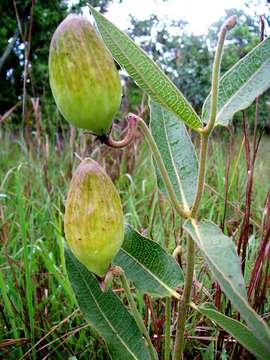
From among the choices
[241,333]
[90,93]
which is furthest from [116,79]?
[241,333]

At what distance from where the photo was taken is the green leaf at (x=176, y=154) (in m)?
0.66

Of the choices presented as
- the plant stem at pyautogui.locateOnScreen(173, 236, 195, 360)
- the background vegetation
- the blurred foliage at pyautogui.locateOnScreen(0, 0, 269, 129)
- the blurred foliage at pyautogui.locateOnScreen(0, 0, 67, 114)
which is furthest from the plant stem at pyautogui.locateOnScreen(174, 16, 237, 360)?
the blurred foliage at pyautogui.locateOnScreen(0, 0, 67, 114)

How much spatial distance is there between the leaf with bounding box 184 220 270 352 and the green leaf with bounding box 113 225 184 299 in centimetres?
16

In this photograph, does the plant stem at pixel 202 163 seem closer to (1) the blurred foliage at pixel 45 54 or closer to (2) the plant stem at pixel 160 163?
(2) the plant stem at pixel 160 163

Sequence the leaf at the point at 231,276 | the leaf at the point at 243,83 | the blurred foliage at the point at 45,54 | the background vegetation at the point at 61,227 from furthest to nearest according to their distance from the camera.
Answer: the blurred foliage at the point at 45,54
the background vegetation at the point at 61,227
the leaf at the point at 243,83
the leaf at the point at 231,276

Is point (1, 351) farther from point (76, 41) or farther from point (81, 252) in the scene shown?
point (76, 41)

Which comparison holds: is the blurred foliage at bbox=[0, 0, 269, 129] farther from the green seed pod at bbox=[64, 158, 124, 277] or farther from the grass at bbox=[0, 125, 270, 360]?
the green seed pod at bbox=[64, 158, 124, 277]

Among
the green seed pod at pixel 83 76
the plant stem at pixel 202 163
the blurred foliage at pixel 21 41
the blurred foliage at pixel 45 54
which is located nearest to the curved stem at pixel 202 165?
the plant stem at pixel 202 163

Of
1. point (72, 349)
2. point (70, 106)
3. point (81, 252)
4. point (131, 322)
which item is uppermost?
point (70, 106)

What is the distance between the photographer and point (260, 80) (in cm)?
57

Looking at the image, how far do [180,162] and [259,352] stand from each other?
276 mm

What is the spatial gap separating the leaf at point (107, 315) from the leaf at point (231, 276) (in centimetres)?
22

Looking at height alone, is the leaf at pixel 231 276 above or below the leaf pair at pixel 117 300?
above

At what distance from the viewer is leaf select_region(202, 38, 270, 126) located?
0.56m
